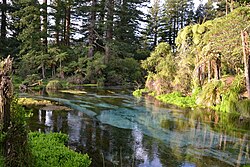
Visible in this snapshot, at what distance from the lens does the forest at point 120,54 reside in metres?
7.33

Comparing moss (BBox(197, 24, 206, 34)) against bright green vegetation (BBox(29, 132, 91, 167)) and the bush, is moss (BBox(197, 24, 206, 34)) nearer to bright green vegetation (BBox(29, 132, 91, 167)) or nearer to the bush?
the bush

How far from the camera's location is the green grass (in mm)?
16016

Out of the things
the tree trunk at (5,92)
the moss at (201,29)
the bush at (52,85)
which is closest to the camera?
the tree trunk at (5,92)

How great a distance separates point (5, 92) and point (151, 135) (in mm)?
5912

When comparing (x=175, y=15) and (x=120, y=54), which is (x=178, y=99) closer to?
(x=120, y=54)

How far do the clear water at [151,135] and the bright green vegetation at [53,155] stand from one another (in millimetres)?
585

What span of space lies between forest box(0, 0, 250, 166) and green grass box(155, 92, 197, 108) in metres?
0.06

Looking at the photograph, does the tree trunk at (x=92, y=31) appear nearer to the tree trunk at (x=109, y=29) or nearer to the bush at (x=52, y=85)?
the tree trunk at (x=109, y=29)

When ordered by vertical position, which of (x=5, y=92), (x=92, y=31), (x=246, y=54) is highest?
(x=92, y=31)

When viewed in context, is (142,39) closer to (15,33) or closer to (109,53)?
(109,53)

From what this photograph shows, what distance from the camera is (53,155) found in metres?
5.88

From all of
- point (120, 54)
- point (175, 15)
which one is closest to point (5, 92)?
point (120, 54)

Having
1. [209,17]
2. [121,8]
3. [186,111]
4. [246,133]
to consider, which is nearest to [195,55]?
[186,111]

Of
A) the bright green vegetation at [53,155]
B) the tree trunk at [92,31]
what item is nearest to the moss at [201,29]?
the bright green vegetation at [53,155]
